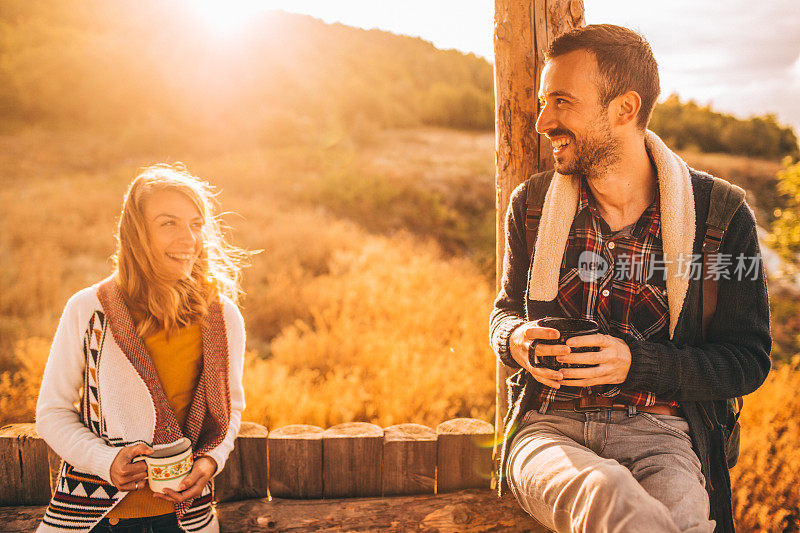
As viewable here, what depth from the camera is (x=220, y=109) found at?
18594 mm

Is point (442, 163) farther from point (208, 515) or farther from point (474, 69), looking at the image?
point (474, 69)

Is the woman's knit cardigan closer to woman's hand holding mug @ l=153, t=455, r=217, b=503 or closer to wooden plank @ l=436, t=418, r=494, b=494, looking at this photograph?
woman's hand holding mug @ l=153, t=455, r=217, b=503

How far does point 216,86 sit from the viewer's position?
19.7 metres

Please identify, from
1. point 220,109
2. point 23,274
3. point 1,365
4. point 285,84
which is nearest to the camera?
point 1,365

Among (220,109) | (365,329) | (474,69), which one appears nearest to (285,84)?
(220,109)

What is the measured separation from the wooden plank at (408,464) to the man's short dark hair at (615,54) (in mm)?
1667

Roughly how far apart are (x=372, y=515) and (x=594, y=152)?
180 cm

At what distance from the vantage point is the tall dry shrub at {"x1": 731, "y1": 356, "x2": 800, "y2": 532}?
2580 millimetres

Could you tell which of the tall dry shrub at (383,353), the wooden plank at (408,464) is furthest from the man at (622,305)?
the tall dry shrub at (383,353)

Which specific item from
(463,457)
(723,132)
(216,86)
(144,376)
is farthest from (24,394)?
(723,132)

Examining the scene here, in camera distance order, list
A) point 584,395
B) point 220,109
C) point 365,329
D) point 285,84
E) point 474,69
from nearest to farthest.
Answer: point 584,395, point 365,329, point 220,109, point 285,84, point 474,69

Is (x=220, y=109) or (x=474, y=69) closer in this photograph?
(x=220, y=109)

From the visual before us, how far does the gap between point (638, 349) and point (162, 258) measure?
5.75 feet

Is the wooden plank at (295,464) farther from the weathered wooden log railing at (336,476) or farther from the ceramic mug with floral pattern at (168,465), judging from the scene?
the ceramic mug with floral pattern at (168,465)
